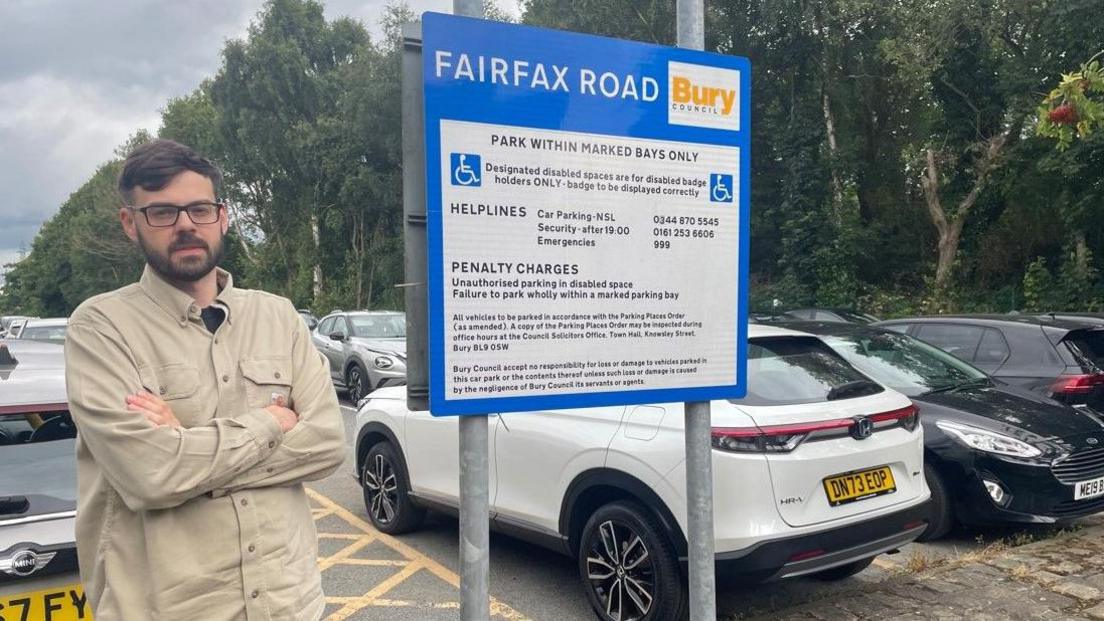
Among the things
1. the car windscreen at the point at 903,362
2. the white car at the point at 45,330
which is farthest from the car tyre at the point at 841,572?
the white car at the point at 45,330

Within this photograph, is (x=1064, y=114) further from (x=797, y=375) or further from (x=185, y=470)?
(x=185, y=470)

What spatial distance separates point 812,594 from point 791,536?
120 cm

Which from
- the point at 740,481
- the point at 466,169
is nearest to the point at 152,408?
the point at 466,169

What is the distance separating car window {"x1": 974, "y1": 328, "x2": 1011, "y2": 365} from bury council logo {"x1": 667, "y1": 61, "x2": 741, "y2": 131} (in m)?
5.91

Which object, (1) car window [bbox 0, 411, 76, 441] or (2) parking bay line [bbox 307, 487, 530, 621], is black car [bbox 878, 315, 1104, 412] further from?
(1) car window [bbox 0, 411, 76, 441]

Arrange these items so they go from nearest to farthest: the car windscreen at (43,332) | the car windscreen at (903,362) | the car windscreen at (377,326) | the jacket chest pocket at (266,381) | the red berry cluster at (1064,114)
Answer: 1. the jacket chest pocket at (266,381)
2. the car windscreen at (903,362)
3. the red berry cluster at (1064,114)
4. the car windscreen at (377,326)
5. the car windscreen at (43,332)

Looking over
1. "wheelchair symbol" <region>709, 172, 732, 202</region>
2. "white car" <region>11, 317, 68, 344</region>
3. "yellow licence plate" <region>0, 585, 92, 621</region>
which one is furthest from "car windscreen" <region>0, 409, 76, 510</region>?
"white car" <region>11, 317, 68, 344</region>

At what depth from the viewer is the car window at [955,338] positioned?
7812 millimetres

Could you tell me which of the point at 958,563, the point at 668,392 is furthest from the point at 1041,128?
the point at 668,392

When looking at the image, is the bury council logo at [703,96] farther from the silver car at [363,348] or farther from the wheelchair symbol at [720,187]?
the silver car at [363,348]

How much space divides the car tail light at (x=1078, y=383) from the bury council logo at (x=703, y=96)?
219 inches

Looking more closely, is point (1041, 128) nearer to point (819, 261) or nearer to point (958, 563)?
point (958, 563)

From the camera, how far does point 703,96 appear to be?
2.69 metres

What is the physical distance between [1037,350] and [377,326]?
10281mm
